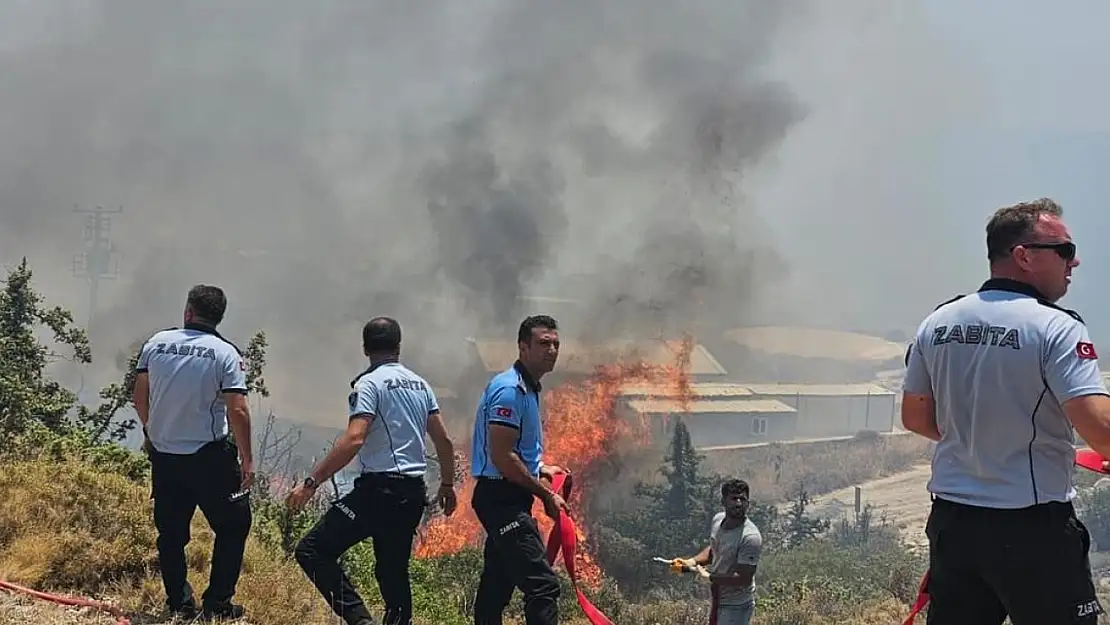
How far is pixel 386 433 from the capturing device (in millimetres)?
5387

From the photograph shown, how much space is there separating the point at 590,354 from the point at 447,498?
Answer: 38.0 meters

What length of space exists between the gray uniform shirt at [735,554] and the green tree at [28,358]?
7189mm

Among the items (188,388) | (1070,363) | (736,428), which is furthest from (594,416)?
(1070,363)

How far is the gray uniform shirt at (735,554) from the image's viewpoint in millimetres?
6496

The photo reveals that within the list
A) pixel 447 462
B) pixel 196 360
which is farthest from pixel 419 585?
pixel 196 360

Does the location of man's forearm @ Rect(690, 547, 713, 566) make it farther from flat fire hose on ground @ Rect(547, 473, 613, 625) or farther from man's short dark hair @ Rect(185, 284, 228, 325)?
man's short dark hair @ Rect(185, 284, 228, 325)

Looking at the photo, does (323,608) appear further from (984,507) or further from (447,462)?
(984,507)

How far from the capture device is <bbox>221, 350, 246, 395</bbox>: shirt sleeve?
17.6 feet

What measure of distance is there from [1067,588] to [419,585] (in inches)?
297

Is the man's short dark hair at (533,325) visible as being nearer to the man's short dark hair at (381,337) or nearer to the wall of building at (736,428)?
the man's short dark hair at (381,337)

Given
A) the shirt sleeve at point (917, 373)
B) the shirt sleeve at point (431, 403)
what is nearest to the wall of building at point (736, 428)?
the shirt sleeve at point (431, 403)

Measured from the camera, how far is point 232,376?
539 cm

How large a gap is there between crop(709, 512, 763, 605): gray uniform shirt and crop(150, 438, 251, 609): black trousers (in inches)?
118

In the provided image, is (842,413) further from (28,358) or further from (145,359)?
(145,359)
